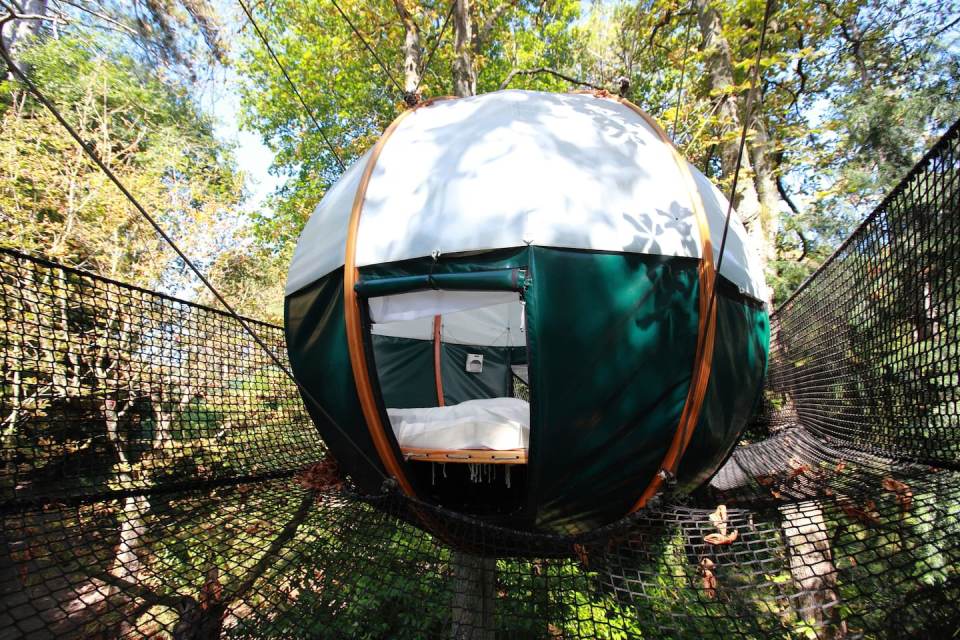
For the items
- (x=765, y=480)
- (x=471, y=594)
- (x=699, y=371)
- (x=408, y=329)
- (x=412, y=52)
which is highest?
(x=412, y=52)

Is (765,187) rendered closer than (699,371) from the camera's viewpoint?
No

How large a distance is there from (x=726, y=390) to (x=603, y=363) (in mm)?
574

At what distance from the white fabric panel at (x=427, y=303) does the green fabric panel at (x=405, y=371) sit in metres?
2.68

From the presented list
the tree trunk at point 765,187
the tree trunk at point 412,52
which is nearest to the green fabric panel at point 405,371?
the tree trunk at point 412,52

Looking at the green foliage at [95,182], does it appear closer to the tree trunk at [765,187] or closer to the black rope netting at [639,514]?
the black rope netting at [639,514]

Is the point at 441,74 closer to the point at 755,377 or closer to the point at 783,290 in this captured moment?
the point at 783,290

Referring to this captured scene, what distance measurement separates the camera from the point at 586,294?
164 centimetres

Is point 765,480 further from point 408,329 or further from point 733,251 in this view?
point 408,329

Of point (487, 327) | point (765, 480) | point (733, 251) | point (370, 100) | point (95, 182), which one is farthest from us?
point (370, 100)

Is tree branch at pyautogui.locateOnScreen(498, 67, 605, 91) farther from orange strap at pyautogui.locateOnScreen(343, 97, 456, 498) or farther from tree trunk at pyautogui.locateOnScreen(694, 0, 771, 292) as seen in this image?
orange strap at pyautogui.locateOnScreen(343, 97, 456, 498)

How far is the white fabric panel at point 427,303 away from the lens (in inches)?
75.4

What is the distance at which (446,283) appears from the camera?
1.69 m

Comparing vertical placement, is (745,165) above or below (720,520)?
above

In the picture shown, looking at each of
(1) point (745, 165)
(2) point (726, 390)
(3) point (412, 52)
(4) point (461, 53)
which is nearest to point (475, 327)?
(4) point (461, 53)
